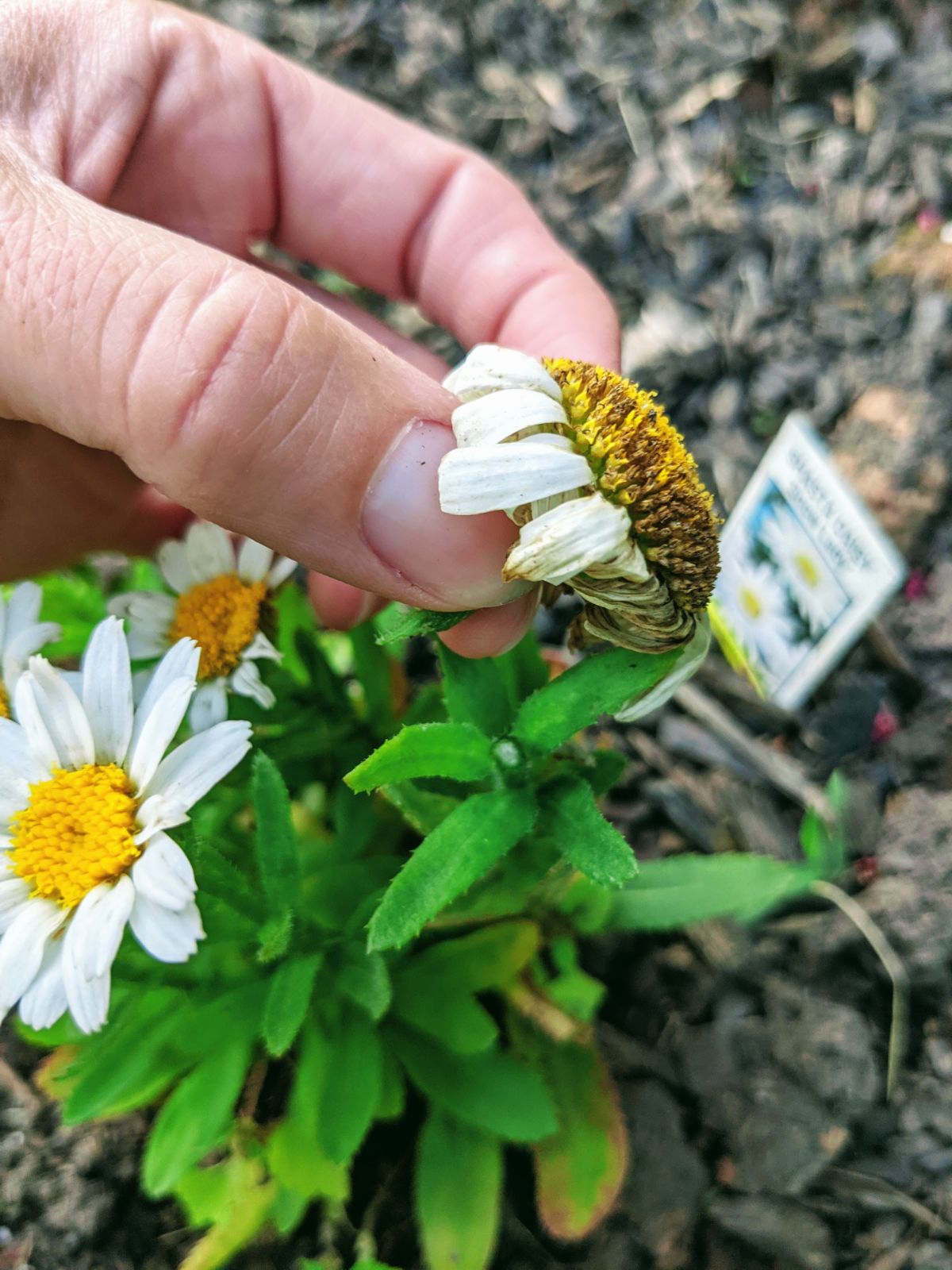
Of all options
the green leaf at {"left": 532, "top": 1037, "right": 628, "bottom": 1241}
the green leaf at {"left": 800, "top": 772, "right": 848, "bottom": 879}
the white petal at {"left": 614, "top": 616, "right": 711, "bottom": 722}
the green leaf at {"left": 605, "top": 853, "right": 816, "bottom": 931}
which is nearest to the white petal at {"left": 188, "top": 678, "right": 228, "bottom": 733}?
the white petal at {"left": 614, "top": 616, "right": 711, "bottom": 722}

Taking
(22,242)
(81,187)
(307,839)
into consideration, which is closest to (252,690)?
(307,839)

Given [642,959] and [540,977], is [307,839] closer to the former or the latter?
[540,977]

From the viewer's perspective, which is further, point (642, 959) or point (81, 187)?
point (642, 959)

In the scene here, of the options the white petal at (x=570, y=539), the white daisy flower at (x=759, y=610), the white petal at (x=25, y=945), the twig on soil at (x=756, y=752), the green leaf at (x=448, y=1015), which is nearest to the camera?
the white petal at (x=570, y=539)

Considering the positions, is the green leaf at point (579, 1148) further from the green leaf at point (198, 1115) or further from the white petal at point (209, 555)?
the white petal at point (209, 555)

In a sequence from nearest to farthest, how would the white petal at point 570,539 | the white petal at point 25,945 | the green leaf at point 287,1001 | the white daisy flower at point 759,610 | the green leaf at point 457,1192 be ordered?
the white petal at point 570,539 < the white petal at point 25,945 < the green leaf at point 287,1001 < the green leaf at point 457,1192 < the white daisy flower at point 759,610

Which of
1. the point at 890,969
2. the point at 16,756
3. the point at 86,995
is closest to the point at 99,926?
the point at 86,995

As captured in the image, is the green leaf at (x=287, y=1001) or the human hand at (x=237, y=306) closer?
the human hand at (x=237, y=306)

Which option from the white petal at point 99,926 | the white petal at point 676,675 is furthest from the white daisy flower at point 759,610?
the white petal at point 99,926
